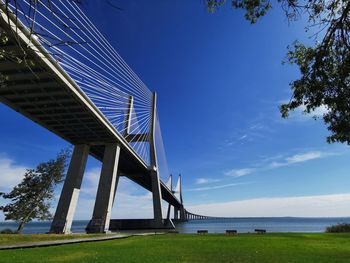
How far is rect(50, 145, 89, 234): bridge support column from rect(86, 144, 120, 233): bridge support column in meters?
2.57

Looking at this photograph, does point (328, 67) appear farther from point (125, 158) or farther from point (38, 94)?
point (125, 158)

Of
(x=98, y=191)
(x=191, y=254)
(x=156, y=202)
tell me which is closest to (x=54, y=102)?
(x=98, y=191)

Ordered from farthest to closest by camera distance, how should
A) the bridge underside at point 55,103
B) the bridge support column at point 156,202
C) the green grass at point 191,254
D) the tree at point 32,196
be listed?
the bridge support column at point 156,202
the tree at point 32,196
the bridge underside at point 55,103
the green grass at point 191,254

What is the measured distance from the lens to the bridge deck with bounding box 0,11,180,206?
24.4m

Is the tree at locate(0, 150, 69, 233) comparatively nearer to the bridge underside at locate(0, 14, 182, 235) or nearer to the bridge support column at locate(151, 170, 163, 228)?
the bridge underside at locate(0, 14, 182, 235)

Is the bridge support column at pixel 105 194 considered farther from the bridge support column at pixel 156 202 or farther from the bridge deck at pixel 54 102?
the bridge support column at pixel 156 202

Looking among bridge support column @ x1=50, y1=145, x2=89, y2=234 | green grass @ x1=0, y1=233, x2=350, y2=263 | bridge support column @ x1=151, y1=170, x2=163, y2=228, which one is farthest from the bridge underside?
green grass @ x1=0, y1=233, x2=350, y2=263

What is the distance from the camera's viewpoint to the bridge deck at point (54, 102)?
2438cm

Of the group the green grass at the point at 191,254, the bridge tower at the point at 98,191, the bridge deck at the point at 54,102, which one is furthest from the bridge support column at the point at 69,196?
the green grass at the point at 191,254

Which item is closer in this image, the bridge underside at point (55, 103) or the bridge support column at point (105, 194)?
the bridge underside at point (55, 103)

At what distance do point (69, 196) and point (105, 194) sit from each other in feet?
15.0

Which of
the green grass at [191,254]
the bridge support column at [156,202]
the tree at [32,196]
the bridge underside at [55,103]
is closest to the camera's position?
the green grass at [191,254]

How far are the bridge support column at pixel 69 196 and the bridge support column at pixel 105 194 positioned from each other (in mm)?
2575

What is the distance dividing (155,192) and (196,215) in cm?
14164
